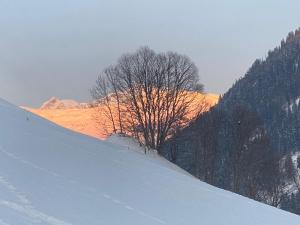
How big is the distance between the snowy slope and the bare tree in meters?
28.3

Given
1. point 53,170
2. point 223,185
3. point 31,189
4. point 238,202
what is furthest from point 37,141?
point 223,185

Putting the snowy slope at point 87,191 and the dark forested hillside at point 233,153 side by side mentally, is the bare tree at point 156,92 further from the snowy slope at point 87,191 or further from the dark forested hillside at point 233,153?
the snowy slope at point 87,191

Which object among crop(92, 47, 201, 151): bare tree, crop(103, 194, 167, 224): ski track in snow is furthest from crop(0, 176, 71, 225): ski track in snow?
crop(92, 47, 201, 151): bare tree

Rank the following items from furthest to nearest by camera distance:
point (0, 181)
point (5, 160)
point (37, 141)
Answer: point (37, 141) → point (5, 160) → point (0, 181)

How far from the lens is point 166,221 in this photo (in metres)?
10.9

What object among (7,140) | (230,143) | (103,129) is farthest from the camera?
(103,129)

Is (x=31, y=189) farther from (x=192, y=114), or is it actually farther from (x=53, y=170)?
(x=192, y=114)

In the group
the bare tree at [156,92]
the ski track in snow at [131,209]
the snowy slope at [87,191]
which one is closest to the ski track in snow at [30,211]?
the snowy slope at [87,191]

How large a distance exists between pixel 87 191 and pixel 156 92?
37070 millimetres

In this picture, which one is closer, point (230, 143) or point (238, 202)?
point (238, 202)

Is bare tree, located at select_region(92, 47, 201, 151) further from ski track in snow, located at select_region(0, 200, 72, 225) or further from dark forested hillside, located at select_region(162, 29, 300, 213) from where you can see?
ski track in snow, located at select_region(0, 200, 72, 225)

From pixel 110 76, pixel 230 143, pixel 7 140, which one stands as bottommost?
pixel 7 140

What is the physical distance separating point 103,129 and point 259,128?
16.0 meters

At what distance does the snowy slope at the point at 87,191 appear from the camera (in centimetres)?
912
